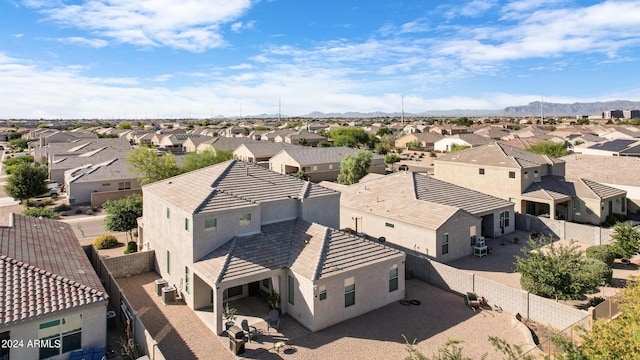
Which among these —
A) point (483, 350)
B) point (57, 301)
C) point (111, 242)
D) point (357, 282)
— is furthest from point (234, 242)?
point (111, 242)

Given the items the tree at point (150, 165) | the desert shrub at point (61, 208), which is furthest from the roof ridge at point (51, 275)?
the desert shrub at point (61, 208)

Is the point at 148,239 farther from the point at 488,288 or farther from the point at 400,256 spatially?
the point at 488,288

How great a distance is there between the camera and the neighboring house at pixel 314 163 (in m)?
61.2

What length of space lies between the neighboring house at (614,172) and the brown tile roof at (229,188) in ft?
107

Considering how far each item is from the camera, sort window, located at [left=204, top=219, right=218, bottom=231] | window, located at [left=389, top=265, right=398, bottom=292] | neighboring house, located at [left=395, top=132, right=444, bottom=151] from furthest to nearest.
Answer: neighboring house, located at [left=395, top=132, right=444, bottom=151]
window, located at [left=389, top=265, right=398, bottom=292]
window, located at [left=204, top=219, right=218, bottom=231]

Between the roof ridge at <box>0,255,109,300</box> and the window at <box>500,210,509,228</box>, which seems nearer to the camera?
the roof ridge at <box>0,255,109,300</box>

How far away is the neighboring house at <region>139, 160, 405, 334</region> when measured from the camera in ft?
63.6

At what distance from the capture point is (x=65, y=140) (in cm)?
9956

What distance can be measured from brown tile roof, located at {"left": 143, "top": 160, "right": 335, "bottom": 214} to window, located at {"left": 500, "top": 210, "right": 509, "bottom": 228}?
15.7 m

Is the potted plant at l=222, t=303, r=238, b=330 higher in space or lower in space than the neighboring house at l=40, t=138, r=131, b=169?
lower

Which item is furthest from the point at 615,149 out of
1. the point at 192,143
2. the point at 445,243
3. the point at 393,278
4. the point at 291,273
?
the point at 192,143

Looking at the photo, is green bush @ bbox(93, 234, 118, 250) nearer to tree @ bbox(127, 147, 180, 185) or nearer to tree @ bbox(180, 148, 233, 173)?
tree @ bbox(127, 147, 180, 185)

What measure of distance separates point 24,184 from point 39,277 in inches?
1374

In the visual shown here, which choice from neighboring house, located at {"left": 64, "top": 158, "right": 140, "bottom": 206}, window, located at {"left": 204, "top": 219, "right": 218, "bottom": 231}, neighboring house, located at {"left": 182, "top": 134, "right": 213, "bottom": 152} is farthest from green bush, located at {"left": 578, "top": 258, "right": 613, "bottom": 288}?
neighboring house, located at {"left": 182, "top": 134, "right": 213, "bottom": 152}
